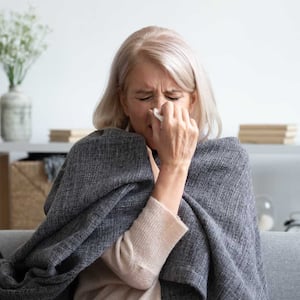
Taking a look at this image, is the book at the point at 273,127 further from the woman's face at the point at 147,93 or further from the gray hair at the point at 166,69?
the woman's face at the point at 147,93

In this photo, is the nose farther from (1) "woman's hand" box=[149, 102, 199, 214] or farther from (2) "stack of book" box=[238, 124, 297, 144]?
(2) "stack of book" box=[238, 124, 297, 144]

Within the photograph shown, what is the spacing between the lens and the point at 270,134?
8.62ft

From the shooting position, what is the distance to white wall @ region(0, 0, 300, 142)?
9.43 ft

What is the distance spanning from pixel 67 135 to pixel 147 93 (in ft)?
4.86

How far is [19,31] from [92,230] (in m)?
1.88

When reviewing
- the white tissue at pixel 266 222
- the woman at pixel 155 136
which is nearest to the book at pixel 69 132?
the white tissue at pixel 266 222

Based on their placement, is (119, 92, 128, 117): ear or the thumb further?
(119, 92, 128, 117): ear

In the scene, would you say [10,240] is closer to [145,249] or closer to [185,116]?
[145,249]

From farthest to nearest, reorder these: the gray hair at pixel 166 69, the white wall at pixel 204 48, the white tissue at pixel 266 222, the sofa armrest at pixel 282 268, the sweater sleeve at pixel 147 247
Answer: the white wall at pixel 204 48, the white tissue at pixel 266 222, the sofa armrest at pixel 282 268, the gray hair at pixel 166 69, the sweater sleeve at pixel 147 247

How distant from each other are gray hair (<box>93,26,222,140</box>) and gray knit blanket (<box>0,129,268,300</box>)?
0.30 feet

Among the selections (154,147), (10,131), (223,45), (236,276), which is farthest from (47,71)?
(236,276)

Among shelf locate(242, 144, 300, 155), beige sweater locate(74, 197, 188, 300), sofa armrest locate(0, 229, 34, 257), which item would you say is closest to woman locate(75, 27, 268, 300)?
beige sweater locate(74, 197, 188, 300)

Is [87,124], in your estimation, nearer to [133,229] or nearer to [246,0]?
[246,0]

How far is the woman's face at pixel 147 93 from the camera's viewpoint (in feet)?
3.93
